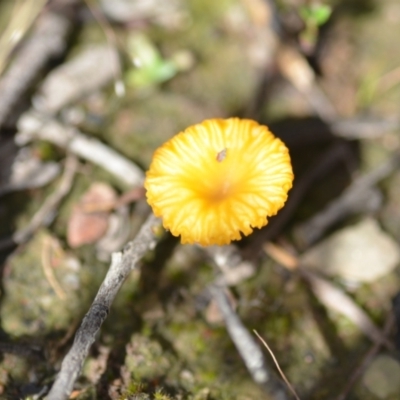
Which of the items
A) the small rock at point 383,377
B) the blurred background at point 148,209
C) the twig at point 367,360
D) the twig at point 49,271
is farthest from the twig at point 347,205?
the twig at point 49,271

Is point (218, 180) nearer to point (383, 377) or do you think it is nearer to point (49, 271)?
point (49, 271)

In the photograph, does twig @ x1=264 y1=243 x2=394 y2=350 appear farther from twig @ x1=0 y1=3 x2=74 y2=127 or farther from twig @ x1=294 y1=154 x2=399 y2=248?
twig @ x1=0 y1=3 x2=74 y2=127

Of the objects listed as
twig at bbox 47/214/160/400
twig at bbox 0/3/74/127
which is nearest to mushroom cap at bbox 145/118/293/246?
twig at bbox 47/214/160/400

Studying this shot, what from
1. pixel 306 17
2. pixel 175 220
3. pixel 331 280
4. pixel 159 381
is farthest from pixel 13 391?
pixel 306 17

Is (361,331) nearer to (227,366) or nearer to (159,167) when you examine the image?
(227,366)

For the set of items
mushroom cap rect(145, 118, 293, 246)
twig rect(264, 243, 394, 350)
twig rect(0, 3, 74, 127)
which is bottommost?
twig rect(264, 243, 394, 350)

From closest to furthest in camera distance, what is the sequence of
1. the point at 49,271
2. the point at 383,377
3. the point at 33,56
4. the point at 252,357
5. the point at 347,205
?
the point at 252,357 → the point at 383,377 → the point at 49,271 → the point at 347,205 → the point at 33,56

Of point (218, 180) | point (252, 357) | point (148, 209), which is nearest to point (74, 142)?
point (148, 209)

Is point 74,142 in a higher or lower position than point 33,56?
lower
